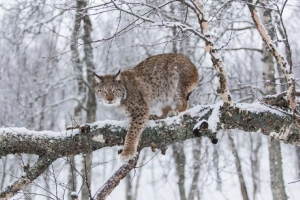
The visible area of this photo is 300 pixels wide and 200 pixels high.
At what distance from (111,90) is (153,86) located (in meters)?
0.63

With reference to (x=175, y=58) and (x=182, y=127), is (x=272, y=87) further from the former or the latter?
(x=182, y=127)

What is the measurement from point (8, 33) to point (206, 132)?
27.1 feet

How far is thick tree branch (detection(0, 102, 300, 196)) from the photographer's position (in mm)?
4398

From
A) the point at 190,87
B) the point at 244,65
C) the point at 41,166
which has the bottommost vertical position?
the point at 41,166

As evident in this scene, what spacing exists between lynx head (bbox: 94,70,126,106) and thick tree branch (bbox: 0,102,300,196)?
2.72 ft

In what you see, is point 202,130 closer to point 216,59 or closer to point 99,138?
point 216,59

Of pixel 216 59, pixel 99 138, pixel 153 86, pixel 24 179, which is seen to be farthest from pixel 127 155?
pixel 216 59

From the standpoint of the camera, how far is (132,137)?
4707mm

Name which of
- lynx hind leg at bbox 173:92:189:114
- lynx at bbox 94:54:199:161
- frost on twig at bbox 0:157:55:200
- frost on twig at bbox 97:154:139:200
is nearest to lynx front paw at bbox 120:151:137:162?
frost on twig at bbox 97:154:139:200

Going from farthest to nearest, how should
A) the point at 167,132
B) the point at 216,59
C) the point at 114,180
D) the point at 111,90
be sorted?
1. the point at 111,90
2. the point at 167,132
3. the point at 216,59
4. the point at 114,180

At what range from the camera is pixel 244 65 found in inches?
725

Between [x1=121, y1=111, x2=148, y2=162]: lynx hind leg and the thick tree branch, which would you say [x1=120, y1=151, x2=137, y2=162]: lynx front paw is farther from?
the thick tree branch

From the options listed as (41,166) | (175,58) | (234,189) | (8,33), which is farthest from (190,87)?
(234,189)

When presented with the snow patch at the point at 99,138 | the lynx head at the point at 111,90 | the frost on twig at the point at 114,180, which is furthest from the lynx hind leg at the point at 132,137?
the lynx head at the point at 111,90
